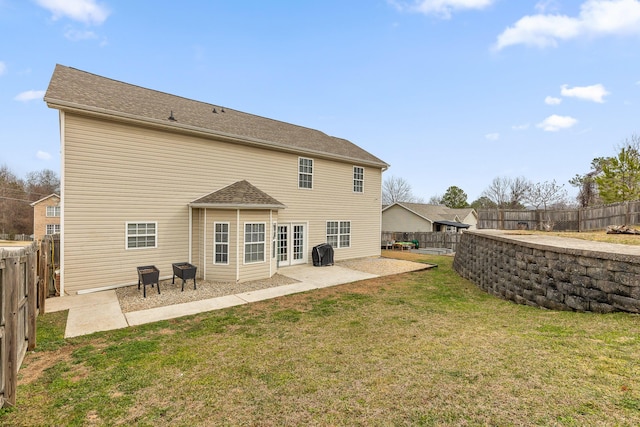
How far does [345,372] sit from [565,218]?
17.1 metres

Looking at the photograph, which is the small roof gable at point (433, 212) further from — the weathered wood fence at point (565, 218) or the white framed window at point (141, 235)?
the white framed window at point (141, 235)

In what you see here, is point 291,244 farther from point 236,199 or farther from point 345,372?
point 345,372

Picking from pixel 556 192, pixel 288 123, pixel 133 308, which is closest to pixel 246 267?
pixel 133 308

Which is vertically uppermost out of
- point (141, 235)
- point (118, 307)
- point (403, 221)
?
point (403, 221)

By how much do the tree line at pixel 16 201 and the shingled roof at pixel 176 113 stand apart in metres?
40.1

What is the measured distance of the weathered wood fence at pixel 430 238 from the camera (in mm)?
22406

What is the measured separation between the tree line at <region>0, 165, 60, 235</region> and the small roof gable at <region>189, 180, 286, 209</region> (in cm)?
4292

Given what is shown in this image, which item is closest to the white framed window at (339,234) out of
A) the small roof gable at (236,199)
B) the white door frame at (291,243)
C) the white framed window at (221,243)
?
the white door frame at (291,243)

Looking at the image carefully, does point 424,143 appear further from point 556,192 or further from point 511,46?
point 556,192

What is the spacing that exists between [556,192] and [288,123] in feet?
125

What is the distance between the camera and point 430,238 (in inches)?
914

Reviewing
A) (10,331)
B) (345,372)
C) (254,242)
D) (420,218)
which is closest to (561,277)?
(345,372)

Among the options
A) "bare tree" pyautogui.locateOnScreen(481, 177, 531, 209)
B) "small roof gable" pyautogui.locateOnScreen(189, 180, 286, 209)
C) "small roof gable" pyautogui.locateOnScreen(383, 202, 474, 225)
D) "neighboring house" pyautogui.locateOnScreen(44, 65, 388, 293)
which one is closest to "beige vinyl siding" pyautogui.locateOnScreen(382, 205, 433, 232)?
"small roof gable" pyautogui.locateOnScreen(383, 202, 474, 225)

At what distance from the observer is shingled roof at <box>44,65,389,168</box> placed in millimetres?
8281
